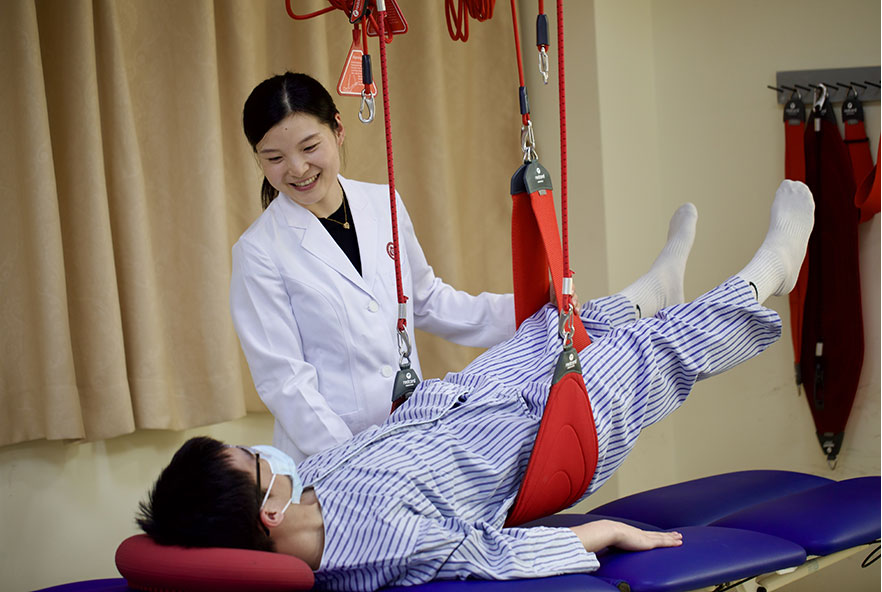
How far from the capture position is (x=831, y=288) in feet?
8.54

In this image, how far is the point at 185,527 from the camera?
1291mm

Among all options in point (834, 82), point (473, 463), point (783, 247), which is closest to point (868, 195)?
point (834, 82)

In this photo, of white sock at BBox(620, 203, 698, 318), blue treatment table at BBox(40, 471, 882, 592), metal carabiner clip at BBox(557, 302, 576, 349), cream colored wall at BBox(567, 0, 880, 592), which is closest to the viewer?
blue treatment table at BBox(40, 471, 882, 592)

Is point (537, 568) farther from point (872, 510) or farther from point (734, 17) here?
point (734, 17)

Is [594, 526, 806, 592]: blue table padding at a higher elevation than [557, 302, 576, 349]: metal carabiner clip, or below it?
below

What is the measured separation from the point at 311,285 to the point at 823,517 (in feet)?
3.56

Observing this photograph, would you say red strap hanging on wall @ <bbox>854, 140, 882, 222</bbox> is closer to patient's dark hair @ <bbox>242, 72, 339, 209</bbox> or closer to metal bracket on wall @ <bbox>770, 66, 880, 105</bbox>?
metal bracket on wall @ <bbox>770, 66, 880, 105</bbox>

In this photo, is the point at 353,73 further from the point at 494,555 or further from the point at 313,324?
the point at 494,555

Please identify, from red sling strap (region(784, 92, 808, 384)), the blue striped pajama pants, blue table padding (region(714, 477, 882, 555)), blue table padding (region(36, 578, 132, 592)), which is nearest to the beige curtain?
blue table padding (region(36, 578, 132, 592))

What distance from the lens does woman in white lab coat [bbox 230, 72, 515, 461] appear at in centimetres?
173

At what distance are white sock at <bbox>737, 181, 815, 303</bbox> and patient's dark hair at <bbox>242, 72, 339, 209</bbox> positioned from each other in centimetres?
93

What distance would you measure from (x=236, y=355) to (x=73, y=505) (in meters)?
0.57

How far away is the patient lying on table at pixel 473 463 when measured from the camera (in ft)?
4.37

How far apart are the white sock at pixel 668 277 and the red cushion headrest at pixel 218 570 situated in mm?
1043
